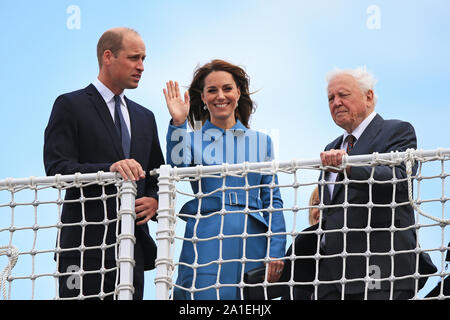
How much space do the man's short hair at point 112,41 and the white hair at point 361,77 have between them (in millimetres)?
1193

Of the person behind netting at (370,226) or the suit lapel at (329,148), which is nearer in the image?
the person behind netting at (370,226)

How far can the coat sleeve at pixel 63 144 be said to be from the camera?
5996mm

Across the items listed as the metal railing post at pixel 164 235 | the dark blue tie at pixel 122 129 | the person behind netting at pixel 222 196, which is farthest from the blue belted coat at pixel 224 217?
the dark blue tie at pixel 122 129

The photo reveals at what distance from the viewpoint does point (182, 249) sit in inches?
238

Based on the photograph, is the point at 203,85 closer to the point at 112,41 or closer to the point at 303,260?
the point at 112,41

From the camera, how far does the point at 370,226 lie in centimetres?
576

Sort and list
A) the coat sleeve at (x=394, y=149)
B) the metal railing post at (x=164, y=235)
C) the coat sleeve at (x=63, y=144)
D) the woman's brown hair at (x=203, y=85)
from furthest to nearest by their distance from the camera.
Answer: the woman's brown hair at (x=203, y=85) < the coat sleeve at (x=63, y=144) < the coat sleeve at (x=394, y=149) < the metal railing post at (x=164, y=235)

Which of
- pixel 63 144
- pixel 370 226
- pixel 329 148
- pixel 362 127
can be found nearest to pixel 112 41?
pixel 63 144

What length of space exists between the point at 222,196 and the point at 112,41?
1175 millimetres

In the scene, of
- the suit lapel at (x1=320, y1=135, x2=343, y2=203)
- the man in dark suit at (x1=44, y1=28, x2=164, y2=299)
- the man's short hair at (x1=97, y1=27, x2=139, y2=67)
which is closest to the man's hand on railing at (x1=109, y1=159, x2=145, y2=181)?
the man in dark suit at (x1=44, y1=28, x2=164, y2=299)

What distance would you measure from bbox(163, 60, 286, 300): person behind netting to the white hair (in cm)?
54

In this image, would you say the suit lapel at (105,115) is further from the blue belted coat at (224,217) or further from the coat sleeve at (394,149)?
the coat sleeve at (394,149)
